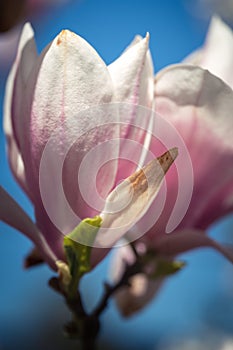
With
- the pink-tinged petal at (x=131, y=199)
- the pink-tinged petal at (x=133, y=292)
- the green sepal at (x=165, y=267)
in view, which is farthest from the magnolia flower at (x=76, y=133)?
the pink-tinged petal at (x=133, y=292)

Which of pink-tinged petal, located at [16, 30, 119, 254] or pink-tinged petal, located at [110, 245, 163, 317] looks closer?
pink-tinged petal, located at [16, 30, 119, 254]

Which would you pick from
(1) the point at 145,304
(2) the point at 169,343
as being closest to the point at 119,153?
(1) the point at 145,304

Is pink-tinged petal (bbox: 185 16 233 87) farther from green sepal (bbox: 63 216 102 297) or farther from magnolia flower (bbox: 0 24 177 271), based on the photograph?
green sepal (bbox: 63 216 102 297)

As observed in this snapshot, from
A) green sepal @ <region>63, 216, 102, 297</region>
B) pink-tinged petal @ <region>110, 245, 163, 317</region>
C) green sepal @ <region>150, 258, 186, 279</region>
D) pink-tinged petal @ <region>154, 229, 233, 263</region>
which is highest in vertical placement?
green sepal @ <region>63, 216, 102, 297</region>

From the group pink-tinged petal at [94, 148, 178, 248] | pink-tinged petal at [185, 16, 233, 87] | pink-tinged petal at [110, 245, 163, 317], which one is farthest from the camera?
pink-tinged petal at [110, 245, 163, 317]

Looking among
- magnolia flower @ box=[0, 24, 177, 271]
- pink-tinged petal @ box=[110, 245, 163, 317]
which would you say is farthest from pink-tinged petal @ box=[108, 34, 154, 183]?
pink-tinged petal @ box=[110, 245, 163, 317]

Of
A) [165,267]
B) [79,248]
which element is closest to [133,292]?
[165,267]

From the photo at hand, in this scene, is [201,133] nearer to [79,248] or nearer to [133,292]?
[79,248]

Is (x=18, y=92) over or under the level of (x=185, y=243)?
over

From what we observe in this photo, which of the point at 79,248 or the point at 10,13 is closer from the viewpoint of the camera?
the point at 79,248
